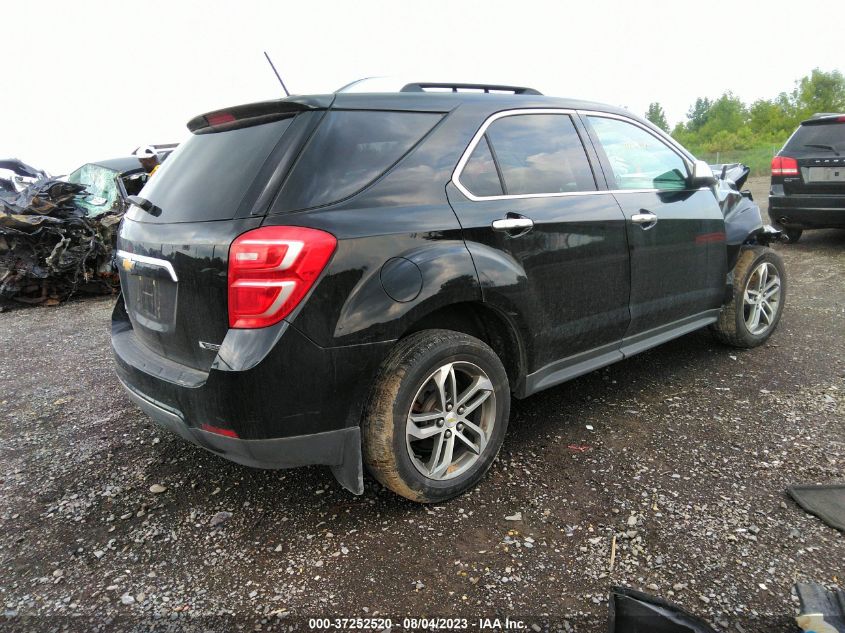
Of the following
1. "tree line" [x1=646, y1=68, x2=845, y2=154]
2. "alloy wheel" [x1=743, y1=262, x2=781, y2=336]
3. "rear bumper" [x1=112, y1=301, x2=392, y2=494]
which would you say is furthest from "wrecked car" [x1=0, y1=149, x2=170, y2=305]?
"tree line" [x1=646, y1=68, x2=845, y2=154]

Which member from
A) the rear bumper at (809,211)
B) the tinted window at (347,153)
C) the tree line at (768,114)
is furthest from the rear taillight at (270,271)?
the tree line at (768,114)

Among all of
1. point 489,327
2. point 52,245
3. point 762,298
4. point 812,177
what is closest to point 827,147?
point 812,177

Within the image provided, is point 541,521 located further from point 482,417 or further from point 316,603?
point 316,603

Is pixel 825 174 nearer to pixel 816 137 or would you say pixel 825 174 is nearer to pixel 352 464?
pixel 816 137

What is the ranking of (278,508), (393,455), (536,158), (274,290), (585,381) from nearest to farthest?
(274,290) < (393,455) < (278,508) < (536,158) < (585,381)

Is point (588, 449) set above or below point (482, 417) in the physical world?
below

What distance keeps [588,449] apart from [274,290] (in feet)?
6.28

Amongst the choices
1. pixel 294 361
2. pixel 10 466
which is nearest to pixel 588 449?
pixel 294 361

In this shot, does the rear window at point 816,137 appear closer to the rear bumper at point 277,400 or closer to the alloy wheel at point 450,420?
the alloy wheel at point 450,420

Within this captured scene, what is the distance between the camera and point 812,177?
25.3 feet

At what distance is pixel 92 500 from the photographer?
9.39 ft

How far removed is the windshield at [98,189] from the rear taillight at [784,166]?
8.94m

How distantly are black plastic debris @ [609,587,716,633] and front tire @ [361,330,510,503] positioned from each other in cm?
90

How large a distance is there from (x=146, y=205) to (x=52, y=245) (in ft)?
18.6
